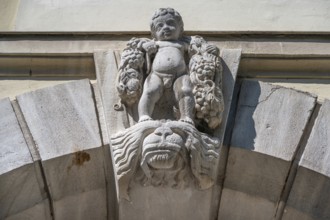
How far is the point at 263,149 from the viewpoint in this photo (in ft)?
11.4

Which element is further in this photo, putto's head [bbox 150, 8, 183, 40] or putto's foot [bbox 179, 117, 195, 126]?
putto's head [bbox 150, 8, 183, 40]

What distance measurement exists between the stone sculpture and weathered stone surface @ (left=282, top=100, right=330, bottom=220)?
427 mm

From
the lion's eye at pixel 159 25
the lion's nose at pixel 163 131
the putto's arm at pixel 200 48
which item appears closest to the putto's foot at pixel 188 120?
the lion's nose at pixel 163 131

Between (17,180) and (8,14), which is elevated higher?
(8,14)

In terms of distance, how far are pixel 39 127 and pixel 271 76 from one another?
46.0 inches

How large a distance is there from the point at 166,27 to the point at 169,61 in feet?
0.67

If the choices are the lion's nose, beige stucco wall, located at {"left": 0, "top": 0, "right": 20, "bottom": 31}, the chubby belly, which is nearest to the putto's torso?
the chubby belly

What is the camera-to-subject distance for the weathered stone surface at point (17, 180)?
343 cm

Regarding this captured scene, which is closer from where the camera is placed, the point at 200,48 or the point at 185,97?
the point at 185,97

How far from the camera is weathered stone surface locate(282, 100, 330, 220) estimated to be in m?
3.44

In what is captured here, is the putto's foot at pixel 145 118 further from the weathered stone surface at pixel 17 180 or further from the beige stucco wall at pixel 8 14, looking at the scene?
the beige stucco wall at pixel 8 14

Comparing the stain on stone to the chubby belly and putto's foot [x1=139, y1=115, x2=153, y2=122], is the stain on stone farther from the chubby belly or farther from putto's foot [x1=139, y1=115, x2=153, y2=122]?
the chubby belly

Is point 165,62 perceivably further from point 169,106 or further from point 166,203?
point 166,203

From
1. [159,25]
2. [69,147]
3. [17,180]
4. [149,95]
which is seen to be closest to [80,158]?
[69,147]
